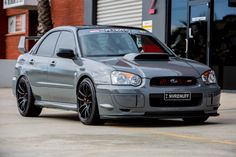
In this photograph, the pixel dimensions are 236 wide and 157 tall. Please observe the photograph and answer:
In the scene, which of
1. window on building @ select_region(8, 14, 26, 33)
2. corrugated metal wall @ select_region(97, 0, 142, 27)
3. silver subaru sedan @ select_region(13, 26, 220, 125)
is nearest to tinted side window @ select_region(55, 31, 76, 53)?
silver subaru sedan @ select_region(13, 26, 220, 125)

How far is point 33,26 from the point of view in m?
30.7

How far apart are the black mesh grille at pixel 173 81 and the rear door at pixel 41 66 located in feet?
7.76

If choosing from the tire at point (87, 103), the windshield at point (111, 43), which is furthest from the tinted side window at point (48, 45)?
the tire at point (87, 103)

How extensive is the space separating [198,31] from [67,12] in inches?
370

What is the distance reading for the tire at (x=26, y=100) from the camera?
1179 centimetres

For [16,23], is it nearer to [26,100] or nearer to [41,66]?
[26,100]

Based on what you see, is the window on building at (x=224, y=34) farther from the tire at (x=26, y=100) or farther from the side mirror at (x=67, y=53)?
the side mirror at (x=67, y=53)

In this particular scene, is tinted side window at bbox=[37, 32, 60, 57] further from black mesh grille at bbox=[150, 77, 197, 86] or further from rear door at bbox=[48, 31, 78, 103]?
black mesh grille at bbox=[150, 77, 197, 86]

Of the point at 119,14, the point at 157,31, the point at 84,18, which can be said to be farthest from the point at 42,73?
the point at 84,18

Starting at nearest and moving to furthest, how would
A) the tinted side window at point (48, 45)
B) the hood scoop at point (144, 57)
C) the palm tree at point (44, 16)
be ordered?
the hood scoop at point (144, 57) < the tinted side window at point (48, 45) < the palm tree at point (44, 16)

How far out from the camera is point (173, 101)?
965 centimetres

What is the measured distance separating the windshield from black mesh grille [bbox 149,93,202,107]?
3.99ft

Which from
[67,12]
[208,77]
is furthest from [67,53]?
[67,12]

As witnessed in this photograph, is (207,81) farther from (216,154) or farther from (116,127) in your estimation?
(216,154)
